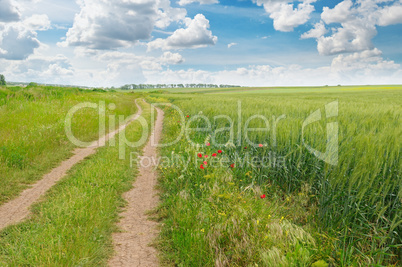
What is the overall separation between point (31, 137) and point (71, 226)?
6746 mm

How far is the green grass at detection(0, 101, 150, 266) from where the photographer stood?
12.8ft

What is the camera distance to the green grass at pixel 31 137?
295 inches

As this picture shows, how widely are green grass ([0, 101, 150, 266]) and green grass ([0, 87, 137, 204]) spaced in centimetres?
133

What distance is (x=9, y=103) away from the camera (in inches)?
535

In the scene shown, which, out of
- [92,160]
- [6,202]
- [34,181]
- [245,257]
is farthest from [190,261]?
[92,160]

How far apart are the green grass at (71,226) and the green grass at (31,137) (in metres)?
1.33

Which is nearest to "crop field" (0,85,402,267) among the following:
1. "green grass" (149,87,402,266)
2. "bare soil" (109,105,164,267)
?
"green grass" (149,87,402,266)

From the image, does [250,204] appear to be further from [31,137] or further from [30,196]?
[31,137]

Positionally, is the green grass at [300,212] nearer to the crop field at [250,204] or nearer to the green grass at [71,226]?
the crop field at [250,204]

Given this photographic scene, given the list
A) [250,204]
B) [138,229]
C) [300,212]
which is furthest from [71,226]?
[300,212]

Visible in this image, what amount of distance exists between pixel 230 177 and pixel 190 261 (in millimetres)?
2224

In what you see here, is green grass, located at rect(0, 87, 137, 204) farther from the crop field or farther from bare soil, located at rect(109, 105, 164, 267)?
bare soil, located at rect(109, 105, 164, 267)

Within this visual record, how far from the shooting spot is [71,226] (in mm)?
4719

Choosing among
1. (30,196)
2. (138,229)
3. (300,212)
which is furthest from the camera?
(30,196)
